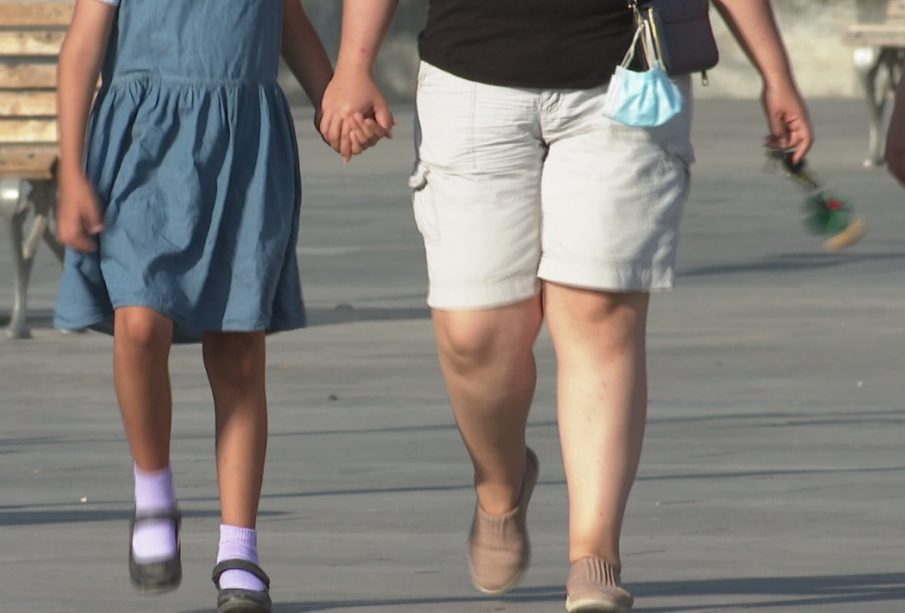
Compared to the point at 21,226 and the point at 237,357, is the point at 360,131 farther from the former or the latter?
the point at 21,226

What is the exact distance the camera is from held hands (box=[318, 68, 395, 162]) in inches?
201

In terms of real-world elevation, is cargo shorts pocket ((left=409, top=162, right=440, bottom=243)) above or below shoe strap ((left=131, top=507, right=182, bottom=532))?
above

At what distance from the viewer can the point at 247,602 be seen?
200 inches

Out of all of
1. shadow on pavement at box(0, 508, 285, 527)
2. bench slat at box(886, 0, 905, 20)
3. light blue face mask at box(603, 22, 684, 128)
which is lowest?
bench slat at box(886, 0, 905, 20)

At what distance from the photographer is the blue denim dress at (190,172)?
518 cm

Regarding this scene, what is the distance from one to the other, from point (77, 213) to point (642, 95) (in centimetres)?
106

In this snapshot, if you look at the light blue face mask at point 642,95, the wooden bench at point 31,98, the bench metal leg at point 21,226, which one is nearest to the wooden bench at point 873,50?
the wooden bench at point 31,98

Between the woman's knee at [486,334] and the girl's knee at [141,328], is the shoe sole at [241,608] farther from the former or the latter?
the woman's knee at [486,334]

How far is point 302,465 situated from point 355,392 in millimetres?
1560

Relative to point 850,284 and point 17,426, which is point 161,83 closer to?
point 17,426

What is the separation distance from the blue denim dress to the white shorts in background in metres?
0.32

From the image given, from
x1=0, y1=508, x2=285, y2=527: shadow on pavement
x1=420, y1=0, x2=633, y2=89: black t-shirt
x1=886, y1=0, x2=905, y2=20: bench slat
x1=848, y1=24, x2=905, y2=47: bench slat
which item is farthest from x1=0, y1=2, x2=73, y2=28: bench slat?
x1=886, y1=0, x2=905, y2=20: bench slat

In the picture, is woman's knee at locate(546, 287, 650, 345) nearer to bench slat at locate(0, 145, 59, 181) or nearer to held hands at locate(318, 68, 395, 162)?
held hands at locate(318, 68, 395, 162)

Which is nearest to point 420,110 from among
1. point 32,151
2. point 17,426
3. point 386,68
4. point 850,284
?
point 17,426
